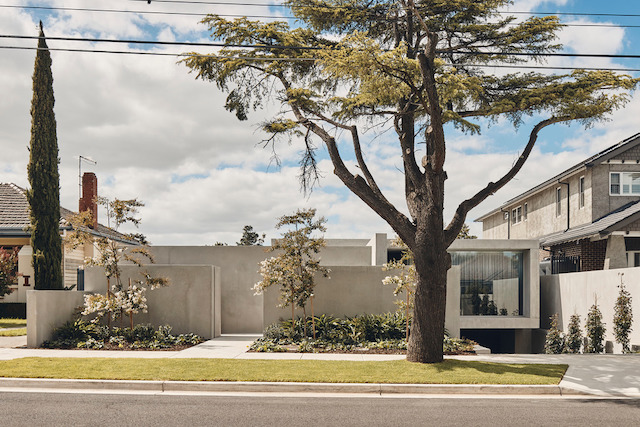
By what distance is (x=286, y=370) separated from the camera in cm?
1194

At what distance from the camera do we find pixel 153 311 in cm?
1789

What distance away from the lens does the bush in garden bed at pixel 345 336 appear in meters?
15.4

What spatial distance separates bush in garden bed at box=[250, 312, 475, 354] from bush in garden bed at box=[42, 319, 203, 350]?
8.10ft

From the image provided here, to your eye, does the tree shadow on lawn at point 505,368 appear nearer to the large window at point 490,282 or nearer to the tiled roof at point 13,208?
the large window at point 490,282

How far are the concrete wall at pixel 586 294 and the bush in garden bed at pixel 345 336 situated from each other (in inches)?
215

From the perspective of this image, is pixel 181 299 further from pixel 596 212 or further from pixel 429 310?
pixel 596 212

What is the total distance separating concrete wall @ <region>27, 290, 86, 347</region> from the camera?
1585cm

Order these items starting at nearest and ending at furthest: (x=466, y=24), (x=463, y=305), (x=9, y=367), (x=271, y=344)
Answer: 1. (x=9, y=367)
2. (x=271, y=344)
3. (x=466, y=24)
4. (x=463, y=305)

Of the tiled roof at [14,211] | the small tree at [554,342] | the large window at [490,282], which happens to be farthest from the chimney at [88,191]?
the small tree at [554,342]

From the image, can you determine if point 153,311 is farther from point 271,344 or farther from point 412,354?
point 412,354

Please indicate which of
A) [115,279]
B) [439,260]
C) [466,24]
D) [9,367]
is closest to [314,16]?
[466,24]

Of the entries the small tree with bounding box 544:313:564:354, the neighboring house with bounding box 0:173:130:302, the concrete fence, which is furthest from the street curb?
the neighboring house with bounding box 0:173:130:302

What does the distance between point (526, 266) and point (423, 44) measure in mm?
10741

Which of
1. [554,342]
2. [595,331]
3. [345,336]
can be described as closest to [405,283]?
[345,336]
